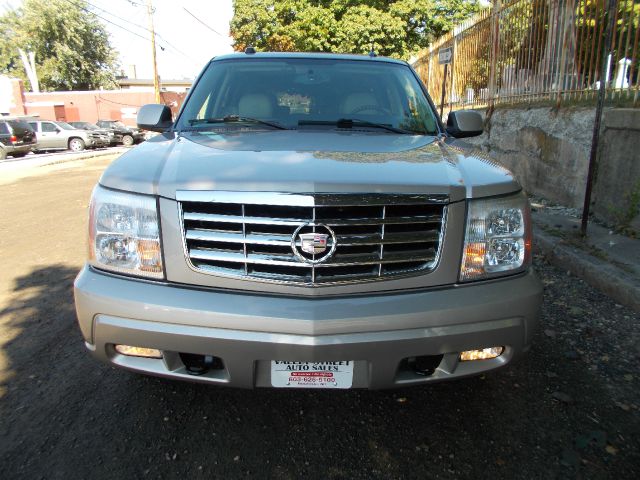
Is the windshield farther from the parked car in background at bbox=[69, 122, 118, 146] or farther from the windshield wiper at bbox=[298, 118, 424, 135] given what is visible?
the parked car in background at bbox=[69, 122, 118, 146]

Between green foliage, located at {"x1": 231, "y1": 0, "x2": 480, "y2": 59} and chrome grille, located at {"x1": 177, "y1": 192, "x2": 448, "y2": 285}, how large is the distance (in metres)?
18.4

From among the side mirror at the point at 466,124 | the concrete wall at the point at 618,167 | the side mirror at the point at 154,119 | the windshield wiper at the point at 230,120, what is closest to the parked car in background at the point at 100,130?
the side mirror at the point at 154,119

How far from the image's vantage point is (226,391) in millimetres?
2541

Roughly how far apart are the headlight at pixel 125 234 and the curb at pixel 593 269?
3.33 meters

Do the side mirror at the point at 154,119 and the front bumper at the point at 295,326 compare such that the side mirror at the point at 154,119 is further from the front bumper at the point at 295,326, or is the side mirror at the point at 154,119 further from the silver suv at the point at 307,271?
the front bumper at the point at 295,326

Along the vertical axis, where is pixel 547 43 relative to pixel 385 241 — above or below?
above

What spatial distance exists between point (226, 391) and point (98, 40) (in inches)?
2169

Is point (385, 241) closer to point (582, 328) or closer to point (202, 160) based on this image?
point (202, 160)

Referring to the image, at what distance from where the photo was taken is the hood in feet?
6.21

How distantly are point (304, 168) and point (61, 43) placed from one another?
54.2m

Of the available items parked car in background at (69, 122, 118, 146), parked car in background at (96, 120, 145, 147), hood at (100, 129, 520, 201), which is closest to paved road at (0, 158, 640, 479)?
hood at (100, 129, 520, 201)

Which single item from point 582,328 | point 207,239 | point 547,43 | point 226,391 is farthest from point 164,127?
point 547,43

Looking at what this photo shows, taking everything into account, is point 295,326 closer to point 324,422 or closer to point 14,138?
point 324,422

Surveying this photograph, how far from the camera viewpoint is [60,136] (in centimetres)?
2541
